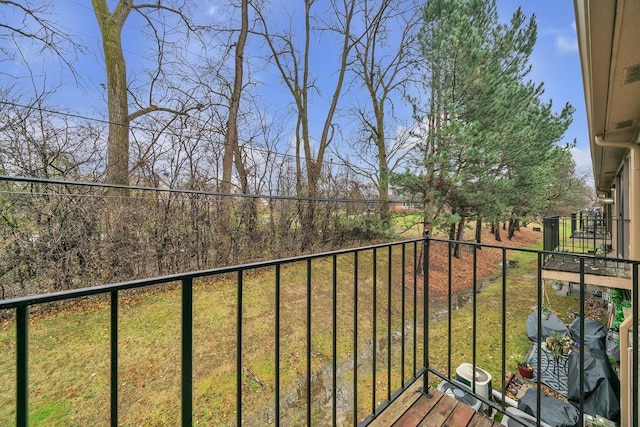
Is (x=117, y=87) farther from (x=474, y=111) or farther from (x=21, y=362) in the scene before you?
(x=474, y=111)

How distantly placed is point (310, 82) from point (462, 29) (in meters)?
3.86

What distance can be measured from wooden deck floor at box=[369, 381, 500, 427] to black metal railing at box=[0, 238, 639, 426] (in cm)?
9

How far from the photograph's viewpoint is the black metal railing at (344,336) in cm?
85

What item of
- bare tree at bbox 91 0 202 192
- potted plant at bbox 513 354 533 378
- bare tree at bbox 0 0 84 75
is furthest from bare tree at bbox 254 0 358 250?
potted plant at bbox 513 354 533 378

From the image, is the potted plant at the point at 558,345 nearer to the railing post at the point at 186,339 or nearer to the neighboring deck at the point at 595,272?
the neighboring deck at the point at 595,272

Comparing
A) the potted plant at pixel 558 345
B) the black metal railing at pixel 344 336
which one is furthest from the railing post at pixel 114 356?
the potted plant at pixel 558 345

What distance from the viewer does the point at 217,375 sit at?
2.93 metres

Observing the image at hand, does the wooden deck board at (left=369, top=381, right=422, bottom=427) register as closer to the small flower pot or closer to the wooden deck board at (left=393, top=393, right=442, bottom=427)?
the wooden deck board at (left=393, top=393, right=442, bottom=427)

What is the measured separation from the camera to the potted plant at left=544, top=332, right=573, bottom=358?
14.1ft

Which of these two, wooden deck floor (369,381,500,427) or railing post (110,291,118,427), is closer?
railing post (110,291,118,427)

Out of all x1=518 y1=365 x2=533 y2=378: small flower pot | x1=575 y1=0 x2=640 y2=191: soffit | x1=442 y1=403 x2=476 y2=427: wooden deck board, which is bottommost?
x1=518 y1=365 x2=533 y2=378: small flower pot

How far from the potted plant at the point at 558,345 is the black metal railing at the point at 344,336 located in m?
0.37

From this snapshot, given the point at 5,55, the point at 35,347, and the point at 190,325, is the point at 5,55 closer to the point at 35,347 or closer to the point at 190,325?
the point at 35,347

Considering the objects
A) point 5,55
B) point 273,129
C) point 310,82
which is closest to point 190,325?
point 5,55
